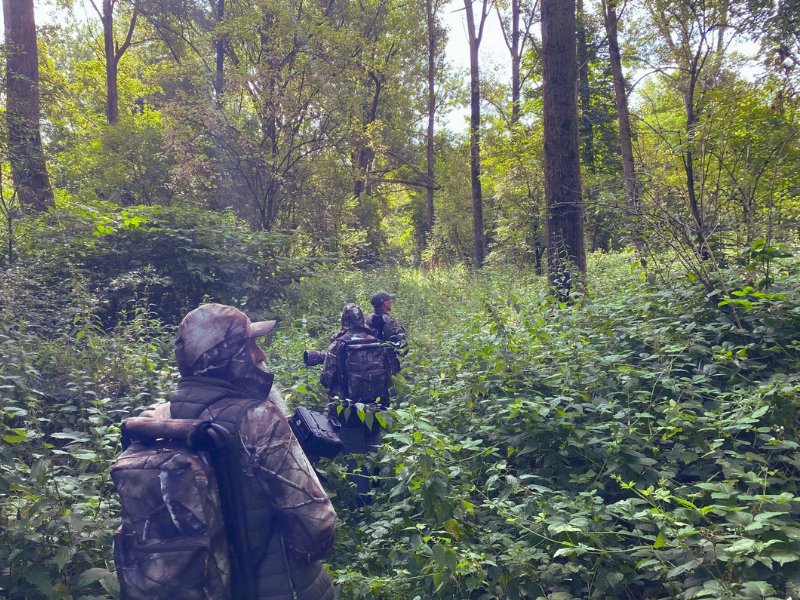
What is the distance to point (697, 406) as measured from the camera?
4.18m

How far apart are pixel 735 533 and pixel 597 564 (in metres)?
0.75

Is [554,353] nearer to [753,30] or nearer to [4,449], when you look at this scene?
[4,449]

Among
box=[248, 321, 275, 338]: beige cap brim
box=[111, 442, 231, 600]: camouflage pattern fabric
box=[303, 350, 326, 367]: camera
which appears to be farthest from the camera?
box=[303, 350, 326, 367]: camera

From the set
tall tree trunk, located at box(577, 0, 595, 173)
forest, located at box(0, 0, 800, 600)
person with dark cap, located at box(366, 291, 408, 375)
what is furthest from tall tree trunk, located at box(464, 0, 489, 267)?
person with dark cap, located at box(366, 291, 408, 375)

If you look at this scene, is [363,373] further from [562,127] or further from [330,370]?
[562,127]

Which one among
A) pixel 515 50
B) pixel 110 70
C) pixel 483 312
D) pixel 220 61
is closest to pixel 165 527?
pixel 483 312

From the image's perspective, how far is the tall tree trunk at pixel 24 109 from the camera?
10391 millimetres

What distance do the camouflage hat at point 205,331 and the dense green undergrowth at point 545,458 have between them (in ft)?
4.54

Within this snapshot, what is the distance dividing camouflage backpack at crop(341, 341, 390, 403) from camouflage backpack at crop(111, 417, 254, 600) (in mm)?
3463

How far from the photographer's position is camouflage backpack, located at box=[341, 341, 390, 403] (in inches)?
233

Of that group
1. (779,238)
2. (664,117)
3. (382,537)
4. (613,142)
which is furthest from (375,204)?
(382,537)

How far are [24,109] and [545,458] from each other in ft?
41.5

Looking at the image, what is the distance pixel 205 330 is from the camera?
2.74m

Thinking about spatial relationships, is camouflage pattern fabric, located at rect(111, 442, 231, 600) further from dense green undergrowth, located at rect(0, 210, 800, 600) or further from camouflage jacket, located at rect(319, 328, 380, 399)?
camouflage jacket, located at rect(319, 328, 380, 399)
